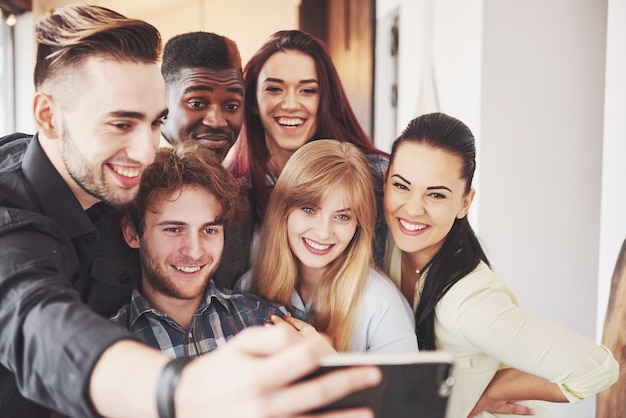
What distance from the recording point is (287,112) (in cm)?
138

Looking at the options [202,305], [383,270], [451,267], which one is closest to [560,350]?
[451,267]

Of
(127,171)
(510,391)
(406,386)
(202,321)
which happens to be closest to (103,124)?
(127,171)

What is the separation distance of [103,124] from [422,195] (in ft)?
1.99

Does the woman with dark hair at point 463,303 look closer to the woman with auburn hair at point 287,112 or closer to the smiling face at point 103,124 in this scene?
the woman with auburn hair at point 287,112

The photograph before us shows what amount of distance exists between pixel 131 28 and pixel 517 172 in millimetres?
1192

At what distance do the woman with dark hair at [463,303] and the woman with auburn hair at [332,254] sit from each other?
0.07m

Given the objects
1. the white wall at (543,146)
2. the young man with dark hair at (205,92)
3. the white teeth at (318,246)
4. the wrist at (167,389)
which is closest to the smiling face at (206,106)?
the young man with dark hair at (205,92)

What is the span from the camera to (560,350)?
1.07 metres

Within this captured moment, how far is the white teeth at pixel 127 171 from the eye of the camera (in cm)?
88

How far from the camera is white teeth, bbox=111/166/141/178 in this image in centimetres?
88

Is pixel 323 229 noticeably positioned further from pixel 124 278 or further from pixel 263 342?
pixel 263 342

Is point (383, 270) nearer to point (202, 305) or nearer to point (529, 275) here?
point (202, 305)

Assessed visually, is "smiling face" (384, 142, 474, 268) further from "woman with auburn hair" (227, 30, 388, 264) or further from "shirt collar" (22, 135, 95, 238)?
"shirt collar" (22, 135, 95, 238)

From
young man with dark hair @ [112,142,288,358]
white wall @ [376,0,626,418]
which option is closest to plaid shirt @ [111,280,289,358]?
young man with dark hair @ [112,142,288,358]
